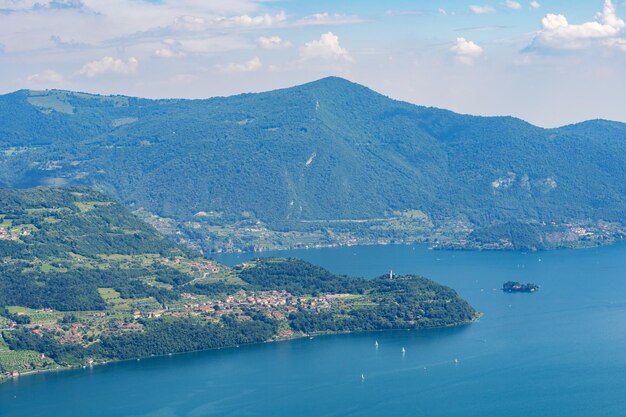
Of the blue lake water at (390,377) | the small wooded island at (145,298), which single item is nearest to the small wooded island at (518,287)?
the blue lake water at (390,377)

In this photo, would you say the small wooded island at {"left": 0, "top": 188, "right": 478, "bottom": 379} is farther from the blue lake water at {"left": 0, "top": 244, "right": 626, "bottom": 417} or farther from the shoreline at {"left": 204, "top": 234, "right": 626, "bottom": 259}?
the shoreline at {"left": 204, "top": 234, "right": 626, "bottom": 259}

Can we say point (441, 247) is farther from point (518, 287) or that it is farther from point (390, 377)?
point (390, 377)

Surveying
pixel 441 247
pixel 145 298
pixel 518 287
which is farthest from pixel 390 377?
pixel 441 247

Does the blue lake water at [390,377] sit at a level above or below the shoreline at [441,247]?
below

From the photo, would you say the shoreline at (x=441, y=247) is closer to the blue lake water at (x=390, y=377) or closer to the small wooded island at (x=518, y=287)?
the small wooded island at (x=518, y=287)

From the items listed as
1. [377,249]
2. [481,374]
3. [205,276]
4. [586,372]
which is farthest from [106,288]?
[377,249]

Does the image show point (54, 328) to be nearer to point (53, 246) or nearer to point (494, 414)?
point (53, 246)
